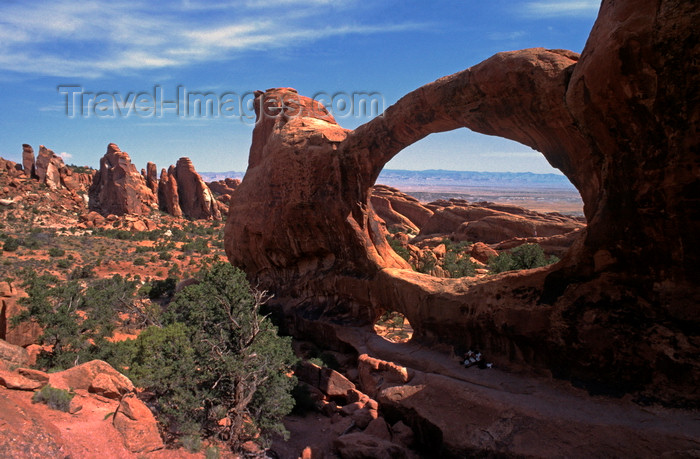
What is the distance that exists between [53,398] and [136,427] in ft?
4.67

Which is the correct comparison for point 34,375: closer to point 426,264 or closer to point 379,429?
point 379,429

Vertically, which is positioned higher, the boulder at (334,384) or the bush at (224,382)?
the bush at (224,382)

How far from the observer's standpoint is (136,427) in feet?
23.6

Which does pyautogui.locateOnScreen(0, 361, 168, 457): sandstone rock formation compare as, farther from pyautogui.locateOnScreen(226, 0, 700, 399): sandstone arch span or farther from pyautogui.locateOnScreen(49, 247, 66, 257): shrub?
pyautogui.locateOnScreen(49, 247, 66, 257): shrub

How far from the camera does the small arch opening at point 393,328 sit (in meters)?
15.8

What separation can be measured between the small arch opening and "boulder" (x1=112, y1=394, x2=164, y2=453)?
9.26m

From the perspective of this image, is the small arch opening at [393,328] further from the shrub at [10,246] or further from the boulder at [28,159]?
the boulder at [28,159]

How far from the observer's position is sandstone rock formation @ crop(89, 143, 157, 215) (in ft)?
167

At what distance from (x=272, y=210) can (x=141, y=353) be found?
256 inches

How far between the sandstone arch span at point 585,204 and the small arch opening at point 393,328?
98.6 inches

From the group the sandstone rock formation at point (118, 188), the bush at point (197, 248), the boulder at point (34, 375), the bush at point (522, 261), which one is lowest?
the bush at point (197, 248)

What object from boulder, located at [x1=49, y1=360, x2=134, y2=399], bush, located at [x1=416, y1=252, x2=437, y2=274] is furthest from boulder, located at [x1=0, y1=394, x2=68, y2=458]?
bush, located at [x1=416, y1=252, x2=437, y2=274]

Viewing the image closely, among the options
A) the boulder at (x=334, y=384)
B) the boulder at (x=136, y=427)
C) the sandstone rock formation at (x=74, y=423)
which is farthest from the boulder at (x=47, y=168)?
the boulder at (x=136, y=427)

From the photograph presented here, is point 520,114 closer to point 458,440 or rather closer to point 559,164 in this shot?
point 559,164
